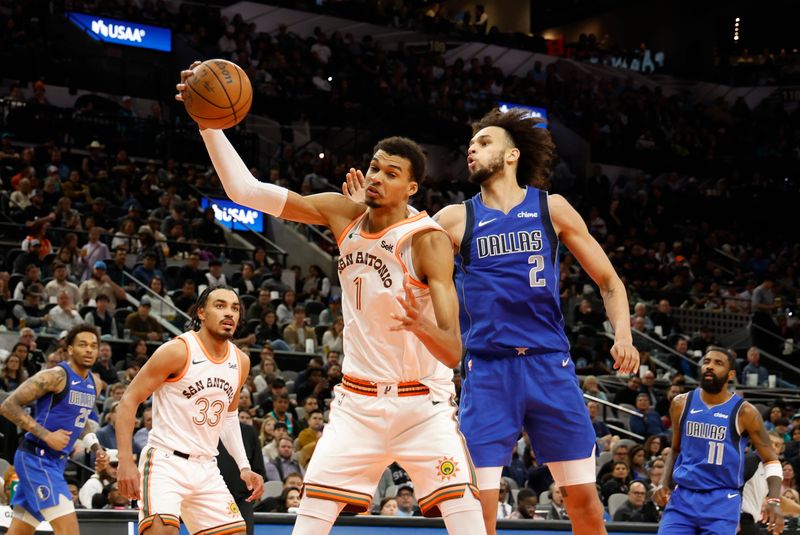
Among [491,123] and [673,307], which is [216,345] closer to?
[491,123]

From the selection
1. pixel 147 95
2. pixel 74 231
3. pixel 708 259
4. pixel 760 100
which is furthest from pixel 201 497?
pixel 760 100

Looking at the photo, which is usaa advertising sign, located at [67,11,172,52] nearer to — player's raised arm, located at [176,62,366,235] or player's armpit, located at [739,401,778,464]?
player's armpit, located at [739,401,778,464]

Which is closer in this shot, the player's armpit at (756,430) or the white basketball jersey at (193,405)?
the white basketball jersey at (193,405)

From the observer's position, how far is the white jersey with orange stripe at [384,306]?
4676 millimetres

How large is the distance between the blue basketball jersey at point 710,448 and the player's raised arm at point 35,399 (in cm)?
409

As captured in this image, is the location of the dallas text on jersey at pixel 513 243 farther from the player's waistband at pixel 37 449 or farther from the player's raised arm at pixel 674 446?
the player's waistband at pixel 37 449

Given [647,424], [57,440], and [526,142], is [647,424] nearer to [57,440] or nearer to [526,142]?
[57,440]

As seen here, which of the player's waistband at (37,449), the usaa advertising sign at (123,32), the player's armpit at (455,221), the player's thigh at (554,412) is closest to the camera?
the player's thigh at (554,412)

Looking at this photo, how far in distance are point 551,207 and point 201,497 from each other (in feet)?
8.31

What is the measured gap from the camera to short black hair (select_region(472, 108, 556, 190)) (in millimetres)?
5613

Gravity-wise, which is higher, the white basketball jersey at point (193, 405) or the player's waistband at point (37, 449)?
the white basketball jersey at point (193, 405)

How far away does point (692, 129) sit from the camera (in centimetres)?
3055

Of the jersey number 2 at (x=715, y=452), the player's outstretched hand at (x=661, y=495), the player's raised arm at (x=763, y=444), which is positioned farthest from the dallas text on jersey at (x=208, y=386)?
the player's raised arm at (x=763, y=444)

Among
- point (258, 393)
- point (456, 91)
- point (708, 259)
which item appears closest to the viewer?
point (258, 393)
